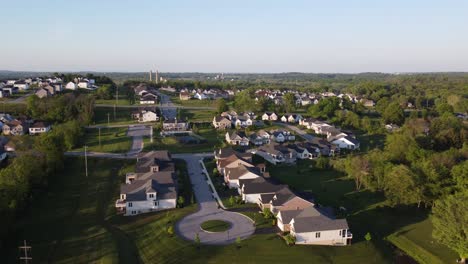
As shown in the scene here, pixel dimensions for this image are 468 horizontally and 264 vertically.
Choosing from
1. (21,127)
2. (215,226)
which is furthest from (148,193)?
(21,127)

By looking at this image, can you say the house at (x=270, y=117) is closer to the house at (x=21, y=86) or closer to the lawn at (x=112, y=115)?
the lawn at (x=112, y=115)

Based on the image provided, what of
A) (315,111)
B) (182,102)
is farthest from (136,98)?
(315,111)

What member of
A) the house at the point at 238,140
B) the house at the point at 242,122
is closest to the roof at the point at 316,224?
the house at the point at 238,140

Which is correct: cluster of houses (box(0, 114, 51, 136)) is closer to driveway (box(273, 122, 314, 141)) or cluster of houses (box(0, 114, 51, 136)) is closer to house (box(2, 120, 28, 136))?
house (box(2, 120, 28, 136))

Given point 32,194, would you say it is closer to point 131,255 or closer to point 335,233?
point 131,255

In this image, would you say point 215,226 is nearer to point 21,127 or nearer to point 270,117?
point 21,127
